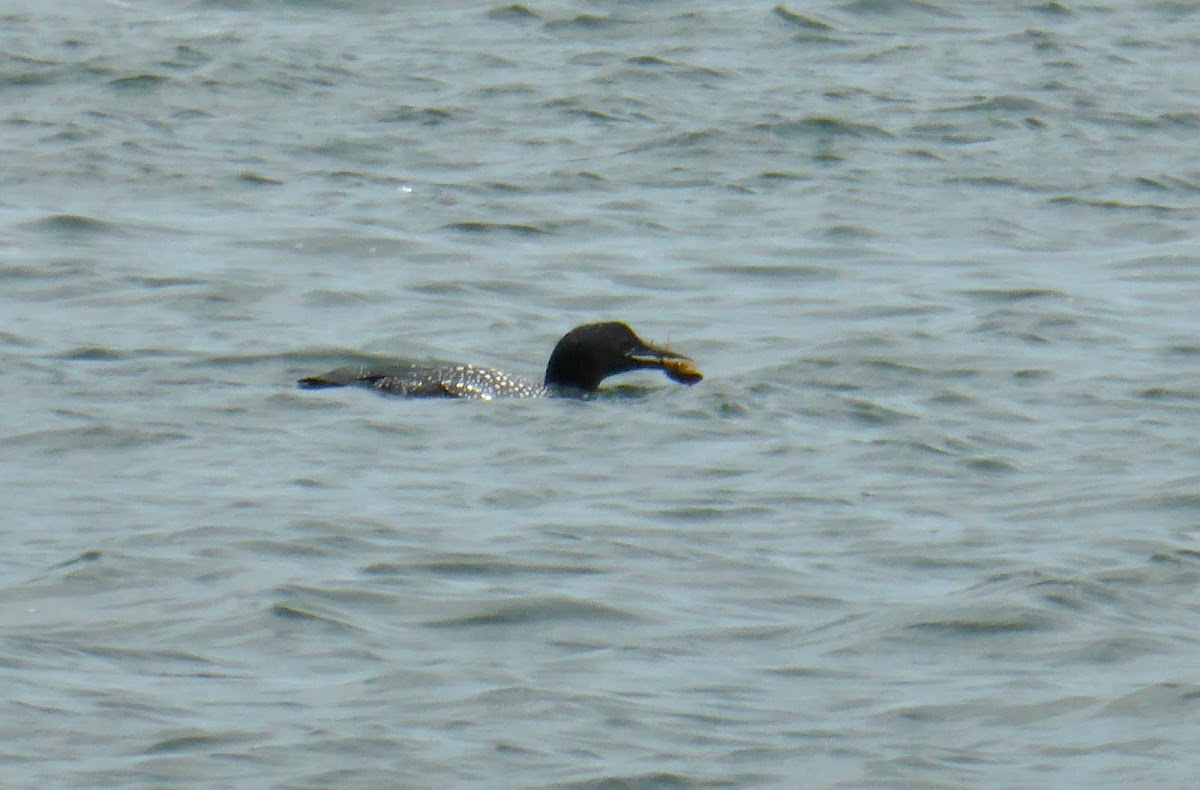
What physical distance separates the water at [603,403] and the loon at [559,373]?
120 mm

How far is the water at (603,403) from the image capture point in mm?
7023

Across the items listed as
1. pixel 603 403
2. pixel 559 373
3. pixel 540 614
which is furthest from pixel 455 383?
pixel 540 614

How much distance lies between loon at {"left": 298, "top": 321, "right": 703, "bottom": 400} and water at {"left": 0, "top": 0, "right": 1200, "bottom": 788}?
0.12 metres

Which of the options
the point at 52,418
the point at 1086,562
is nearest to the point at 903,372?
the point at 1086,562

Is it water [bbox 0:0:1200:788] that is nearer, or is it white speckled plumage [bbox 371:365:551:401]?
water [bbox 0:0:1200:788]

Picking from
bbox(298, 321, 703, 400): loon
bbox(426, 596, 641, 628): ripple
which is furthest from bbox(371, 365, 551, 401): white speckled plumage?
bbox(426, 596, 641, 628): ripple

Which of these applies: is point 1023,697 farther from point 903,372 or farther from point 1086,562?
point 903,372

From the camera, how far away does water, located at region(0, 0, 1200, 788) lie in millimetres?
7023

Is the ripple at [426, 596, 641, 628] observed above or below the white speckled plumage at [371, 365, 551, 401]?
above

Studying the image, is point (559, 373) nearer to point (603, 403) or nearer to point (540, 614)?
point (603, 403)

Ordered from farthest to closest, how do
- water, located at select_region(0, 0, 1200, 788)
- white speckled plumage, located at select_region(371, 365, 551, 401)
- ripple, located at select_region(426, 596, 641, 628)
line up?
white speckled plumage, located at select_region(371, 365, 551, 401) → ripple, located at select_region(426, 596, 641, 628) → water, located at select_region(0, 0, 1200, 788)

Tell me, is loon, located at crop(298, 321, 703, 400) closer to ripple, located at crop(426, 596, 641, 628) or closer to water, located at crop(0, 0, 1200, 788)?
water, located at crop(0, 0, 1200, 788)

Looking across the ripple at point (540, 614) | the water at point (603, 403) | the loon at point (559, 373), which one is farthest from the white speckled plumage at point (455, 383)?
the ripple at point (540, 614)

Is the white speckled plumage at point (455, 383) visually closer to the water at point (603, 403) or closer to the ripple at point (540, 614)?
the water at point (603, 403)
